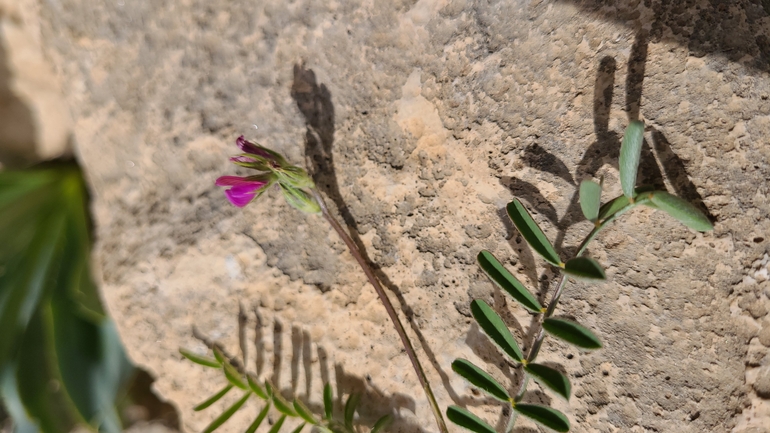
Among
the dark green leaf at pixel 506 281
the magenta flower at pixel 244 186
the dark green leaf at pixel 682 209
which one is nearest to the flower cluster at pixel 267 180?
the magenta flower at pixel 244 186

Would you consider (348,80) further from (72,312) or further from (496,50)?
(72,312)

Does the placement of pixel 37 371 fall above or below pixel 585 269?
below

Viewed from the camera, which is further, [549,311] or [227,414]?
[227,414]

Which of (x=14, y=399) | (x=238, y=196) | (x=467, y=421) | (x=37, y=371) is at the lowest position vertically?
(x=14, y=399)

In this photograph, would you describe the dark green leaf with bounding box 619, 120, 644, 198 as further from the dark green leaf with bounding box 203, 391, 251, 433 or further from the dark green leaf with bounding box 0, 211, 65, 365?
the dark green leaf with bounding box 0, 211, 65, 365

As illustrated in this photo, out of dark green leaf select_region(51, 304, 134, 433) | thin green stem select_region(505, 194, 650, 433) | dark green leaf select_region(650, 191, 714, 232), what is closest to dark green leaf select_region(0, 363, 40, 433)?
dark green leaf select_region(51, 304, 134, 433)

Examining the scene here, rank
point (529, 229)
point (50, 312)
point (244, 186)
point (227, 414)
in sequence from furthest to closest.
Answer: point (50, 312)
point (227, 414)
point (244, 186)
point (529, 229)

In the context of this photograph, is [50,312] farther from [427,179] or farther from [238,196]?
[427,179]

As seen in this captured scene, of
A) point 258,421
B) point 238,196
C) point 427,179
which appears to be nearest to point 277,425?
point 258,421
